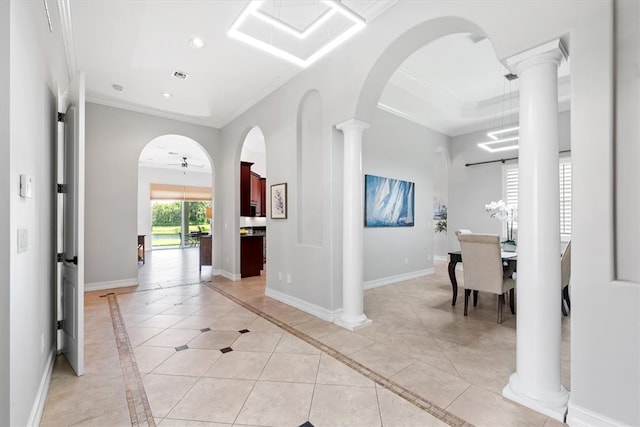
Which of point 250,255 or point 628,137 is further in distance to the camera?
point 250,255

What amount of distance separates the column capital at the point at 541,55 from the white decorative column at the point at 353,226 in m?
1.60

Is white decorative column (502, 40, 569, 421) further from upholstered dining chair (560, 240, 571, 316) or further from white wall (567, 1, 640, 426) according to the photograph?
upholstered dining chair (560, 240, 571, 316)

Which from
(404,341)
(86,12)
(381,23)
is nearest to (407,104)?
(381,23)

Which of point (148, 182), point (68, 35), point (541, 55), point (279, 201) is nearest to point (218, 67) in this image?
point (68, 35)

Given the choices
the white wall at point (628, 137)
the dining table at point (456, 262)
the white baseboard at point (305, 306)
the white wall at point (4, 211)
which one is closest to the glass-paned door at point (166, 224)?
the white baseboard at point (305, 306)

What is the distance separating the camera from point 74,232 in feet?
7.75

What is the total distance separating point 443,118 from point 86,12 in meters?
5.91

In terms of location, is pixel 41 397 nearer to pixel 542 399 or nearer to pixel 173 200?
pixel 542 399

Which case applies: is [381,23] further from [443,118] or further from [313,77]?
[443,118]

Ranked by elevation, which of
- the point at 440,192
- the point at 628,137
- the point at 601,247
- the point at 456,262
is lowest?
the point at 456,262

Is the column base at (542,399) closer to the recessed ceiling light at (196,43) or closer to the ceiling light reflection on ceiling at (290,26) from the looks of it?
the ceiling light reflection on ceiling at (290,26)

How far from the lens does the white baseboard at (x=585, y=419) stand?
1.65 m

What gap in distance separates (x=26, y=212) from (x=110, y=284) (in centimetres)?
→ 420

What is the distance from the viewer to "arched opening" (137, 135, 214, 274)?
10.5m
